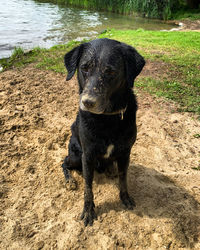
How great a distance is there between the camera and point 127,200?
8.51ft

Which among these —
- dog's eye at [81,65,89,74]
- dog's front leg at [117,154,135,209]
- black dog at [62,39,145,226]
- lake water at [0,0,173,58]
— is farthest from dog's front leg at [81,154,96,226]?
lake water at [0,0,173,58]

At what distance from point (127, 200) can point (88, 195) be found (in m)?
0.51

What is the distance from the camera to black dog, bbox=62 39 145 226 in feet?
6.56

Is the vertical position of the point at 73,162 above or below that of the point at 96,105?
below

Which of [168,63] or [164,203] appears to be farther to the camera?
[168,63]

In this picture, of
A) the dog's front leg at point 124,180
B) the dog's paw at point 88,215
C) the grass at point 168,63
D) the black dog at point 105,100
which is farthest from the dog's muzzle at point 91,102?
the grass at point 168,63

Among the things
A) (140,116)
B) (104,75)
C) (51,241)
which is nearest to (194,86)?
(140,116)

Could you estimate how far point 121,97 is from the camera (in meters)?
2.23

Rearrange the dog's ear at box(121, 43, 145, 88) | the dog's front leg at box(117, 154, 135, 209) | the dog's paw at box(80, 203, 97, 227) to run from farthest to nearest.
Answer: the dog's front leg at box(117, 154, 135, 209), the dog's paw at box(80, 203, 97, 227), the dog's ear at box(121, 43, 145, 88)

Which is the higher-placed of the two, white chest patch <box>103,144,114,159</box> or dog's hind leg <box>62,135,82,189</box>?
white chest patch <box>103,144,114,159</box>

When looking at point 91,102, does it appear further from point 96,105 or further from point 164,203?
point 164,203

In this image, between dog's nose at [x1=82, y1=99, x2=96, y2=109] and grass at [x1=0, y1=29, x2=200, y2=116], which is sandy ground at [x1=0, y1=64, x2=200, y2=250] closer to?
grass at [x1=0, y1=29, x2=200, y2=116]

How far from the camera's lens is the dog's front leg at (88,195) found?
92.7 inches

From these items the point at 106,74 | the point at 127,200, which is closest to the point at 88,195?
the point at 127,200
